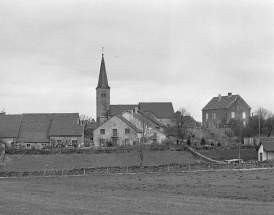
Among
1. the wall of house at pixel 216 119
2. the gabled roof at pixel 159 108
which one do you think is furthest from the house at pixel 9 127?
the wall of house at pixel 216 119

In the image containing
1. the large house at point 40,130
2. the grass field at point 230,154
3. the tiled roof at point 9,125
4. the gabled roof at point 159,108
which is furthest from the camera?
the gabled roof at point 159,108

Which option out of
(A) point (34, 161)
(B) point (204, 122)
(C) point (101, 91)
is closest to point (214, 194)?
(A) point (34, 161)

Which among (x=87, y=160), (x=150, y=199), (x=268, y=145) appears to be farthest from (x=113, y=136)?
(x=150, y=199)

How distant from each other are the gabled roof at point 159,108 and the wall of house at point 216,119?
10.4m

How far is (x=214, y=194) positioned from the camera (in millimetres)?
28500

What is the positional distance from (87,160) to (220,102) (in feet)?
219

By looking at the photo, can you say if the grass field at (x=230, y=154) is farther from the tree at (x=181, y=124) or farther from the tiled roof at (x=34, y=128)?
the tiled roof at (x=34, y=128)

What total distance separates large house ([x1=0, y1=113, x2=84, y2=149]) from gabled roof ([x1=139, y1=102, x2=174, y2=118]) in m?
43.8

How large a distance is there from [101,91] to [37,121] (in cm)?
3816

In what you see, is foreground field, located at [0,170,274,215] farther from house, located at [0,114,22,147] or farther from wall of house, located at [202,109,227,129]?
wall of house, located at [202,109,227,129]

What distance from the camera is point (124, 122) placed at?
85.4 metres

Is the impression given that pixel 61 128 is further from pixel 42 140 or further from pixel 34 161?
pixel 34 161

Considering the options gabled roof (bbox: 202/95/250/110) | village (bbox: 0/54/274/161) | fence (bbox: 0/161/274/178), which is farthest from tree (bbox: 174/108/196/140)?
fence (bbox: 0/161/274/178)

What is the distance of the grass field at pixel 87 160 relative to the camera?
61.5m
